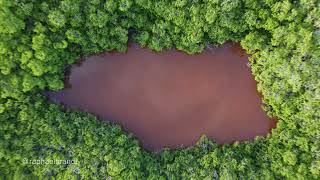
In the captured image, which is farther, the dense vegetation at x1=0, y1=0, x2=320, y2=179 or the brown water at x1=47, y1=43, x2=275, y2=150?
the brown water at x1=47, y1=43, x2=275, y2=150

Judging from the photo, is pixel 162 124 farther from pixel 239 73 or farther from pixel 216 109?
pixel 239 73

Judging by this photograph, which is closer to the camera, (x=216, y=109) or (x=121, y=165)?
(x=121, y=165)

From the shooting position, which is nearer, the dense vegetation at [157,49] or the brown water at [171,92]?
the dense vegetation at [157,49]

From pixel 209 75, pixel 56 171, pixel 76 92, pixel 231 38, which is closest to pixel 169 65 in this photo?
pixel 209 75
